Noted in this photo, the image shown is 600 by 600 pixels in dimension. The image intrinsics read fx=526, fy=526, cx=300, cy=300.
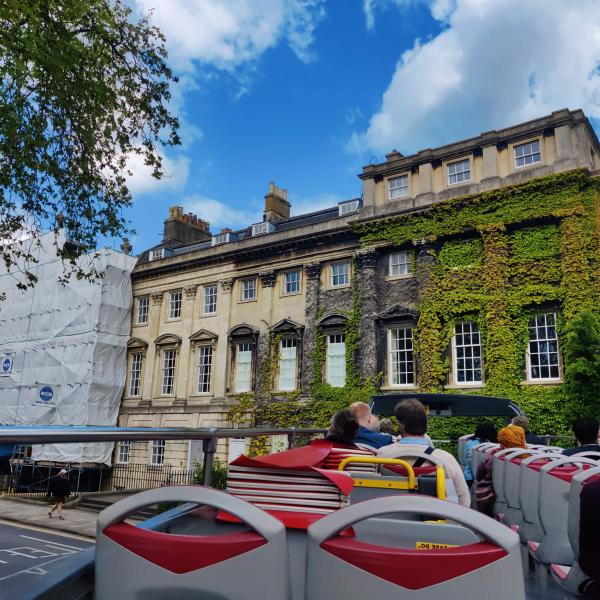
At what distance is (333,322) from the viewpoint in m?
24.5

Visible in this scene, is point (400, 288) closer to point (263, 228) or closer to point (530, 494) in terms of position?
point (263, 228)

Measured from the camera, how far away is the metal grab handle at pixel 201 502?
167 cm

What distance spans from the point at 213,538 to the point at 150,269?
107ft

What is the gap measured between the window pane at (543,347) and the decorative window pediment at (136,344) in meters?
22.0

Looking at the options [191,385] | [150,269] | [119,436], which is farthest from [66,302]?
[119,436]

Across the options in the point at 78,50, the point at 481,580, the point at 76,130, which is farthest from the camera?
the point at 76,130

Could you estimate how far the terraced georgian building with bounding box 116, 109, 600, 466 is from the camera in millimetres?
19703

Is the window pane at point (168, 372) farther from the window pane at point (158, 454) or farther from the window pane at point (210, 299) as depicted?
the window pane at point (210, 299)

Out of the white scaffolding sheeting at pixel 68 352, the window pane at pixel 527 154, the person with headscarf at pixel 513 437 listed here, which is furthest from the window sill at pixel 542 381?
the white scaffolding sheeting at pixel 68 352

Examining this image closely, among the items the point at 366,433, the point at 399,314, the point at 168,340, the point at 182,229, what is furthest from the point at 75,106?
the point at 182,229

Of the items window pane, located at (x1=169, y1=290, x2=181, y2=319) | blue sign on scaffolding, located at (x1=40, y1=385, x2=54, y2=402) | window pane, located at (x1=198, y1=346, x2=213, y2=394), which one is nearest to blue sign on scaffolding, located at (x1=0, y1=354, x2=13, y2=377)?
blue sign on scaffolding, located at (x1=40, y1=385, x2=54, y2=402)

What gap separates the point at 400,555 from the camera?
151 centimetres

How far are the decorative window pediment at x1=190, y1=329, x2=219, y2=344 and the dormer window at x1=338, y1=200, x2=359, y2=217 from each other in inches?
376

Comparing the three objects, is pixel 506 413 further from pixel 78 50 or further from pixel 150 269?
pixel 150 269
